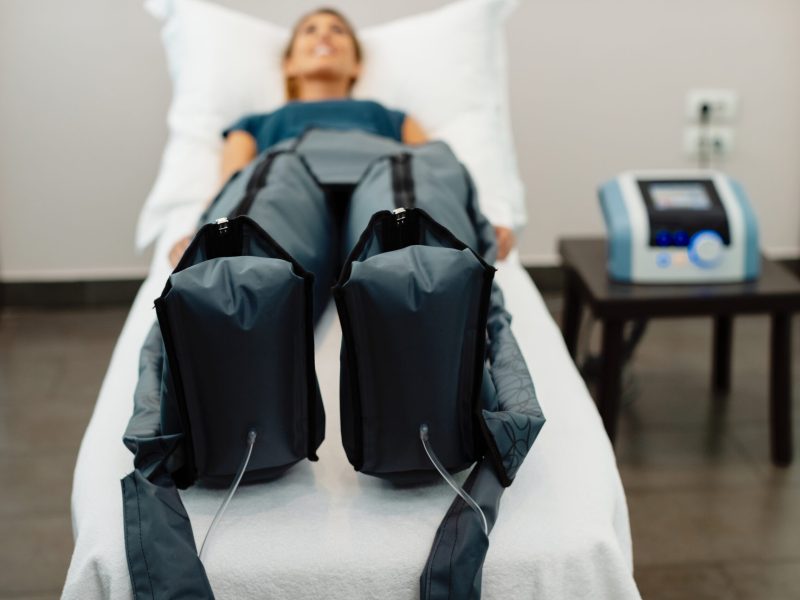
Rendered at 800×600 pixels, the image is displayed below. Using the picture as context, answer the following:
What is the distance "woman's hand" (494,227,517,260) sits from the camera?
2.03 meters

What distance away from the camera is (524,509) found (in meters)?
1.29

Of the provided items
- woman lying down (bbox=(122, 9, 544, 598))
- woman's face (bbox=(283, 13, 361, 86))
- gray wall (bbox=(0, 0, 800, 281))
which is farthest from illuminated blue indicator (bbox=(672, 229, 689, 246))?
gray wall (bbox=(0, 0, 800, 281))

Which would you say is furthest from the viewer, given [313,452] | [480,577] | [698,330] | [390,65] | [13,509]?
[698,330]

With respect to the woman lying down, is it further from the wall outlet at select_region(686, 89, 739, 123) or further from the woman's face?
the wall outlet at select_region(686, 89, 739, 123)

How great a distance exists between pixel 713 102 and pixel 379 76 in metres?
0.98

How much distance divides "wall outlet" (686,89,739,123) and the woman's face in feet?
3.20

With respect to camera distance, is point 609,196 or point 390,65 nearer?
point 609,196

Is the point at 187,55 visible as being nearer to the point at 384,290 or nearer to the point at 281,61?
the point at 281,61

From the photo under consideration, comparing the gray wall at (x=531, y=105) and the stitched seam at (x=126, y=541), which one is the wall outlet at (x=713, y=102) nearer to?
the gray wall at (x=531, y=105)

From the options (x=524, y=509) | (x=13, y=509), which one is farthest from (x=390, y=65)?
(x=524, y=509)

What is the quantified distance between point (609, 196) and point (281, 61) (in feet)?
2.79

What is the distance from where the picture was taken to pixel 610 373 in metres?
2.02

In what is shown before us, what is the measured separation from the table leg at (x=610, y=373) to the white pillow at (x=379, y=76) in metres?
0.43

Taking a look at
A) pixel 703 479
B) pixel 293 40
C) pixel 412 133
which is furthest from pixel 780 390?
pixel 293 40
